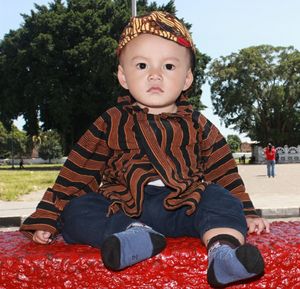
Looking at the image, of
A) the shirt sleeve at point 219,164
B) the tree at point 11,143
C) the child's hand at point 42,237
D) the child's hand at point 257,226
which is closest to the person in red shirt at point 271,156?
the shirt sleeve at point 219,164

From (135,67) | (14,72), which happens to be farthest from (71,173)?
(14,72)

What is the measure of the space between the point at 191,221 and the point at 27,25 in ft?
135

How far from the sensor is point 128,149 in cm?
217

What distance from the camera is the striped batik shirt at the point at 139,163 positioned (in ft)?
6.57

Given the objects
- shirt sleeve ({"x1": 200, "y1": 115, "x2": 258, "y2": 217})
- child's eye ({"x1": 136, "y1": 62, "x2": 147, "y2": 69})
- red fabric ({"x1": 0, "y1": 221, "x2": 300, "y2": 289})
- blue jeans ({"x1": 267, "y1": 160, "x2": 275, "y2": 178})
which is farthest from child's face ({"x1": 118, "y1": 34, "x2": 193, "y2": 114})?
blue jeans ({"x1": 267, "y1": 160, "x2": 275, "y2": 178})

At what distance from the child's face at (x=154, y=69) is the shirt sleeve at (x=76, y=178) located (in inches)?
9.0

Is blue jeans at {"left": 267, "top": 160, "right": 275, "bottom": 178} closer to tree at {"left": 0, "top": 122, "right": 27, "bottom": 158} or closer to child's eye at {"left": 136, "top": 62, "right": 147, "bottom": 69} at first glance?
child's eye at {"left": 136, "top": 62, "right": 147, "bottom": 69}

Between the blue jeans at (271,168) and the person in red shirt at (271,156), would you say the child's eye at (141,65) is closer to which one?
the person in red shirt at (271,156)

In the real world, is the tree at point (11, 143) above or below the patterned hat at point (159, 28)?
below

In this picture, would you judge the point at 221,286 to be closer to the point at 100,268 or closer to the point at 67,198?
the point at 100,268

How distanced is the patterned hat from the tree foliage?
105 ft

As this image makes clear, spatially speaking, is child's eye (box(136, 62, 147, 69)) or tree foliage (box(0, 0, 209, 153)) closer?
child's eye (box(136, 62, 147, 69))

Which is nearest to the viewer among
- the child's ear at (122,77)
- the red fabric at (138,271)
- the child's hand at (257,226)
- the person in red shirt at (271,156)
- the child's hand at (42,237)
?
the red fabric at (138,271)

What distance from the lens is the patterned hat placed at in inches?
85.0
